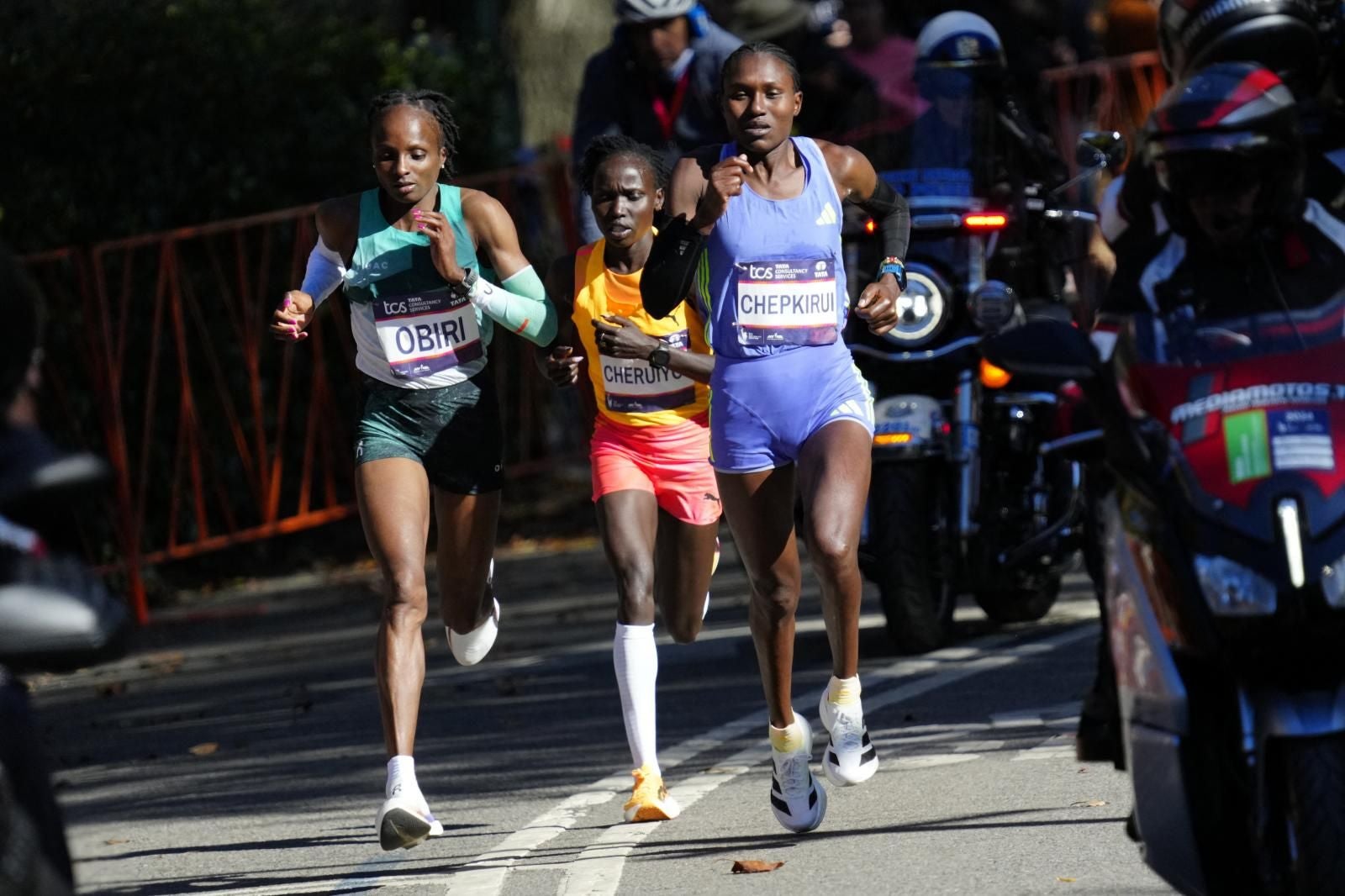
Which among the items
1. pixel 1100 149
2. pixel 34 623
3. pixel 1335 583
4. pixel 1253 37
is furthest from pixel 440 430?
pixel 34 623

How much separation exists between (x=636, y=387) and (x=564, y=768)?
1.29 metres

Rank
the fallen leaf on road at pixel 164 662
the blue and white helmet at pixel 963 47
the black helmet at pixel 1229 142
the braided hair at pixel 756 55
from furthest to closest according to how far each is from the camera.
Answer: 1. the fallen leaf on road at pixel 164 662
2. the blue and white helmet at pixel 963 47
3. the braided hair at pixel 756 55
4. the black helmet at pixel 1229 142

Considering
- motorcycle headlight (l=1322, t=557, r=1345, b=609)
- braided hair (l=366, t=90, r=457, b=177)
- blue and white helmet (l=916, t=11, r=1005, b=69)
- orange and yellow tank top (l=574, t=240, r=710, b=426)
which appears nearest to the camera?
motorcycle headlight (l=1322, t=557, r=1345, b=609)

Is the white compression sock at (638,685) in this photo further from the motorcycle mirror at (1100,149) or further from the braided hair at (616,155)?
the motorcycle mirror at (1100,149)

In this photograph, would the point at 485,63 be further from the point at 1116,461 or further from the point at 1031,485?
the point at 1116,461

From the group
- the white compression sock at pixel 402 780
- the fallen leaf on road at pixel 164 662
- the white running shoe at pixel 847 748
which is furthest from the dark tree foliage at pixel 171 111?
the white running shoe at pixel 847 748

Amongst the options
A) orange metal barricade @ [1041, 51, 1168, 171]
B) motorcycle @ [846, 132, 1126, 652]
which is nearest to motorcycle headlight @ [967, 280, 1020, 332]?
motorcycle @ [846, 132, 1126, 652]

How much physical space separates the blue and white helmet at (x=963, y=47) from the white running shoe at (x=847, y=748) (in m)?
3.88

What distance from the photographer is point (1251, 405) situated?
4.70 metres

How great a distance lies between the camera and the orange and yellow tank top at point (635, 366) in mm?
7609

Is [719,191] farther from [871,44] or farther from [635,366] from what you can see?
[871,44]

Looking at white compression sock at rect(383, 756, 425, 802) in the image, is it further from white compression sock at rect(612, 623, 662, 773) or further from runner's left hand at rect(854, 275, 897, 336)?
runner's left hand at rect(854, 275, 897, 336)

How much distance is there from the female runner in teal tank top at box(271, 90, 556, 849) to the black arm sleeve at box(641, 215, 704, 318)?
2.09ft

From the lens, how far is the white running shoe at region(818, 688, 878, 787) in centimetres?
687
